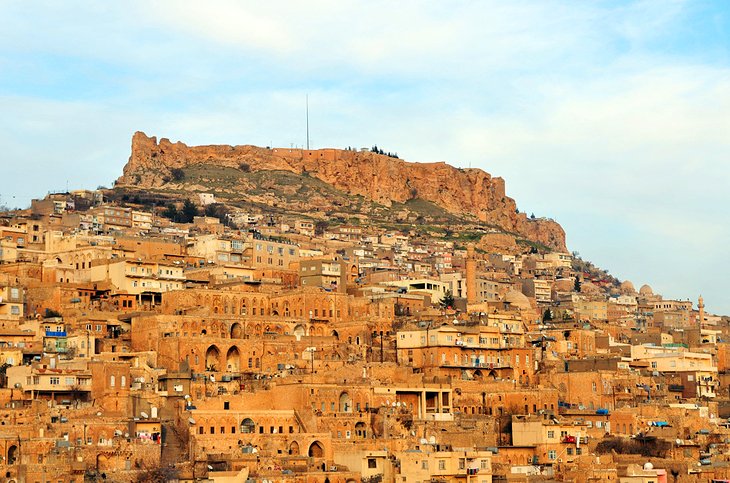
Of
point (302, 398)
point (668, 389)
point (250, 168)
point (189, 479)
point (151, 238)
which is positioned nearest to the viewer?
point (189, 479)

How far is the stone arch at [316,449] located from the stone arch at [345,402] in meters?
4.86

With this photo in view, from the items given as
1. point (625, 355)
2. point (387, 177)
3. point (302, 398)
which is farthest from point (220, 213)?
point (302, 398)

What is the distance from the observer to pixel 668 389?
7912 cm

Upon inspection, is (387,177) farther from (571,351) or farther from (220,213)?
(571,351)

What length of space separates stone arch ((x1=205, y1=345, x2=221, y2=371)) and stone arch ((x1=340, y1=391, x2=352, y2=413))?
8.40 metres

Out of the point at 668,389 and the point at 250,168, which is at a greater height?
the point at 250,168

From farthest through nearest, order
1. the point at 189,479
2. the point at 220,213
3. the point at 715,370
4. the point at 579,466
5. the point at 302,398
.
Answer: the point at 220,213 → the point at 715,370 → the point at 302,398 → the point at 579,466 → the point at 189,479

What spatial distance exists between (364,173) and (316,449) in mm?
85001

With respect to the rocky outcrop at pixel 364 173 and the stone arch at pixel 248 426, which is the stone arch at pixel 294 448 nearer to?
the stone arch at pixel 248 426

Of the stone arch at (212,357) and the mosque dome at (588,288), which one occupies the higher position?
Answer: the mosque dome at (588,288)

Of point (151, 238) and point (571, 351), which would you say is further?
point (151, 238)

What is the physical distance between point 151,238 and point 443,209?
53971 millimetres

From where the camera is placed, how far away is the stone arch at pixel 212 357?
6881 centimetres

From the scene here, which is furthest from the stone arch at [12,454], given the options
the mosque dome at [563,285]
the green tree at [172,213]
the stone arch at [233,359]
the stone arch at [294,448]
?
the mosque dome at [563,285]
